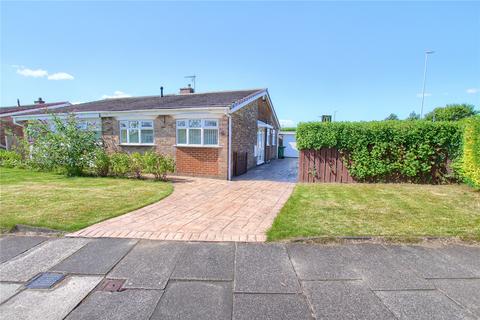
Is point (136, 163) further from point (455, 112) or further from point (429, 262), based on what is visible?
point (455, 112)

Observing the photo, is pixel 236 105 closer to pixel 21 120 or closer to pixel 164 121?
pixel 164 121

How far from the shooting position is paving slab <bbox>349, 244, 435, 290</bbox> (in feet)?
9.04

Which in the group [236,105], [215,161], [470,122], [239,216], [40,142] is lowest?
[239,216]

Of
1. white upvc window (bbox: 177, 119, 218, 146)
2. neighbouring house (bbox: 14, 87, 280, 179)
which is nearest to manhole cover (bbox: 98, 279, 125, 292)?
neighbouring house (bbox: 14, 87, 280, 179)

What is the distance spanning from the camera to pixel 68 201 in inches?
236

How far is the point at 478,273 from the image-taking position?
9.89ft

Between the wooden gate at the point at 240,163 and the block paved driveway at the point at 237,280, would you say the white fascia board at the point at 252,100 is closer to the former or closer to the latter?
the wooden gate at the point at 240,163

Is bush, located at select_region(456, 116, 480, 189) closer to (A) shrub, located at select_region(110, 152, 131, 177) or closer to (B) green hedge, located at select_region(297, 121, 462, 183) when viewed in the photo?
(B) green hedge, located at select_region(297, 121, 462, 183)

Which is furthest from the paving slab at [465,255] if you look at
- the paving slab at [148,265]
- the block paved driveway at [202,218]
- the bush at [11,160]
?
the bush at [11,160]

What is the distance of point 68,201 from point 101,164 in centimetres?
457

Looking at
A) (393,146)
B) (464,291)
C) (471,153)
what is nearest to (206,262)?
(464,291)

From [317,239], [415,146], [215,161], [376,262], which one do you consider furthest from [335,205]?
[215,161]

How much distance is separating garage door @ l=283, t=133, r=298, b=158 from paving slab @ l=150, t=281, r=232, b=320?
2370 centimetres

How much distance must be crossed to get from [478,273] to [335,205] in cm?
307
